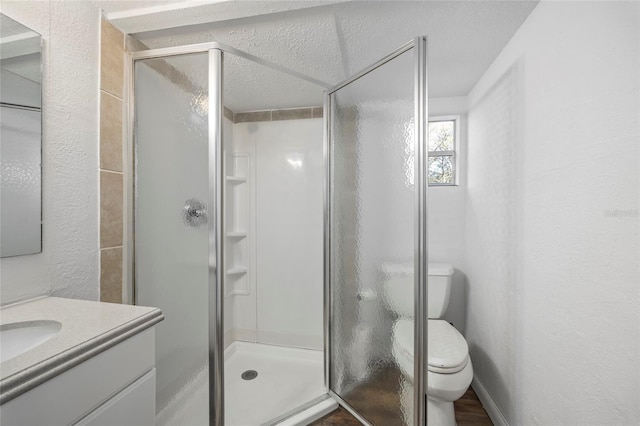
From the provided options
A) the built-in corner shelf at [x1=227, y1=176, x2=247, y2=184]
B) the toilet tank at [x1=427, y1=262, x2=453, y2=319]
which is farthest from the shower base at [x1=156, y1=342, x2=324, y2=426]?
the built-in corner shelf at [x1=227, y1=176, x2=247, y2=184]

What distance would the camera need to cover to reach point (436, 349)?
1.44m

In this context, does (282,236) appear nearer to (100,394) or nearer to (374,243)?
(374,243)

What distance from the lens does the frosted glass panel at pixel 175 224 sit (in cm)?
121

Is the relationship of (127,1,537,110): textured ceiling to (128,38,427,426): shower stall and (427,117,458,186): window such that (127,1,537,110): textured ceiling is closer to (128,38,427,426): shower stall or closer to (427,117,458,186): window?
(128,38,427,426): shower stall

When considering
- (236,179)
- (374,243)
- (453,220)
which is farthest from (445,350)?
(236,179)

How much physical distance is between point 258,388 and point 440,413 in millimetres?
1140

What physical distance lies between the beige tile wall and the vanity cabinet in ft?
2.02

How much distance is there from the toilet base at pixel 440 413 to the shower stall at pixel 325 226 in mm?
267

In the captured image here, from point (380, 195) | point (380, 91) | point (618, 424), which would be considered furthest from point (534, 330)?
point (380, 91)

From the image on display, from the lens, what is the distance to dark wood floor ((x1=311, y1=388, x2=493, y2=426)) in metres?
1.50

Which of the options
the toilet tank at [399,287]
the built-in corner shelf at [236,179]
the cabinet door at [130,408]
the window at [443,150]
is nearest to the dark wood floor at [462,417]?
the toilet tank at [399,287]

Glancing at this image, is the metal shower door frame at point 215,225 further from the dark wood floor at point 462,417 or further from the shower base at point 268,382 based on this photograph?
the dark wood floor at point 462,417

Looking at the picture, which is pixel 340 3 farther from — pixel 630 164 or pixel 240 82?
pixel 630 164

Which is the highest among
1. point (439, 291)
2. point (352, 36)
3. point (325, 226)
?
point (352, 36)
